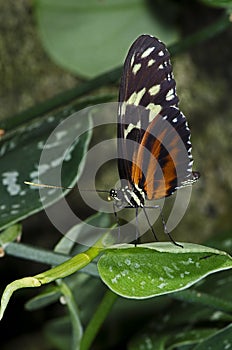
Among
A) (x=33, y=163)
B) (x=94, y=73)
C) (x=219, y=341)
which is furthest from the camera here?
(x=94, y=73)

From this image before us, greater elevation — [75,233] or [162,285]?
[75,233]

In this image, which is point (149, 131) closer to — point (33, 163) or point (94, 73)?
point (33, 163)

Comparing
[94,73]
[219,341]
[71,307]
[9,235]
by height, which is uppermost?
[94,73]

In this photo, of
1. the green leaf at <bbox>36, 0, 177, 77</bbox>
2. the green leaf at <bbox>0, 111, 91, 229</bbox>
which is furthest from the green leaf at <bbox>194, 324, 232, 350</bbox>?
the green leaf at <bbox>36, 0, 177, 77</bbox>

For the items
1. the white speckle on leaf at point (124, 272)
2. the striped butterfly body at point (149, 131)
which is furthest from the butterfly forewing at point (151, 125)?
the white speckle on leaf at point (124, 272)

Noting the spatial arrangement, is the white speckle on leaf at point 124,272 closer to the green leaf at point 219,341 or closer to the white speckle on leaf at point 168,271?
the white speckle on leaf at point 168,271

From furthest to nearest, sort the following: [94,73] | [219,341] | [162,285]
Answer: [94,73], [219,341], [162,285]

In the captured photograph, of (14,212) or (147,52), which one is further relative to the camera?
(14,212)

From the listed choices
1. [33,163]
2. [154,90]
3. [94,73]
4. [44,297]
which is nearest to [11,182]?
[33,163]
